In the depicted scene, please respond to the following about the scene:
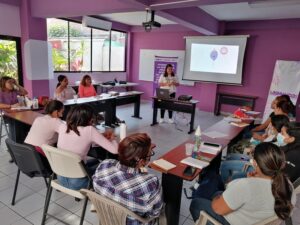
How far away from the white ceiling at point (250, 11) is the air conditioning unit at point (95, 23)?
3.06 m

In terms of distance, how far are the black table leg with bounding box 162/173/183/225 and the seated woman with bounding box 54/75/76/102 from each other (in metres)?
3.14

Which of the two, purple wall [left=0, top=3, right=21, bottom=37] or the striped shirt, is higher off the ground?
purple wall [left=0, top=3, right=21, bottom=37]

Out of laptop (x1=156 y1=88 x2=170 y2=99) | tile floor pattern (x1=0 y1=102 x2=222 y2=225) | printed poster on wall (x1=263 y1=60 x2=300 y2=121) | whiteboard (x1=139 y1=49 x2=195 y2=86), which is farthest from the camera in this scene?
whiteboard (x1=139 y1=49 x2=195 y2=86)

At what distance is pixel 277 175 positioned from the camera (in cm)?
122

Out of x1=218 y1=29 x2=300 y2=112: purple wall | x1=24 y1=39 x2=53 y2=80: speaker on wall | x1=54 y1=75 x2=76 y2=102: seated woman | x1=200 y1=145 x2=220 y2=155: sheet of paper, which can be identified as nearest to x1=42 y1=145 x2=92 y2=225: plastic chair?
x1=200 y1=145 x2=220 y2=155: sheet of paper

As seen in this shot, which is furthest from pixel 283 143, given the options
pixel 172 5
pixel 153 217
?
pixel 172 5

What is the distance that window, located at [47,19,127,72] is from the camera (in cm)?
627

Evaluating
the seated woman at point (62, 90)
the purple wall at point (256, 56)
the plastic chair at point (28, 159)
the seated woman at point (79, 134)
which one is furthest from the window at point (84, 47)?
the seated woman at point (79, 134)

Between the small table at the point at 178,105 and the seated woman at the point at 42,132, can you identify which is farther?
the small table at the point at 178,105

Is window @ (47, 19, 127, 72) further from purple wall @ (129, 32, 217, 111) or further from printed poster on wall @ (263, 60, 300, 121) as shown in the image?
printed poster on wall @ (263, 60, 300, 121)

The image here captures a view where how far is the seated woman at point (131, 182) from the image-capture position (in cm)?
125

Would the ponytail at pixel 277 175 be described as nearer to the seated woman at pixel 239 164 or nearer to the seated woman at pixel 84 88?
the seated woman at pixel 239 164

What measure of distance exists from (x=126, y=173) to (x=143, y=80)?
718 cm

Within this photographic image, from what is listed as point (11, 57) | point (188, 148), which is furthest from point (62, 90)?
point (188, 148)
